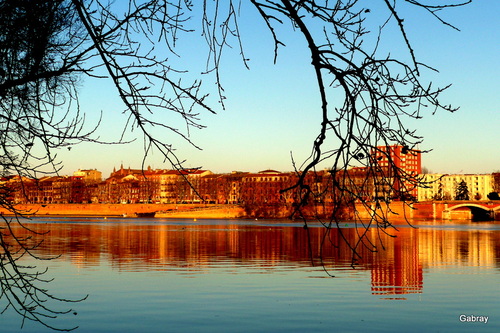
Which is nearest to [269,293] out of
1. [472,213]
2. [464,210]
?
[464,210]

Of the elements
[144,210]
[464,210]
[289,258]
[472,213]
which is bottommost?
[472,213]

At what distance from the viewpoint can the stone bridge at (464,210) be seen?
7775 cm

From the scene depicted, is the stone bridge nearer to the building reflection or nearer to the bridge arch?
the bridge arch

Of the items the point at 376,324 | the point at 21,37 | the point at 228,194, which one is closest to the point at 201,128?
the point at 21,37

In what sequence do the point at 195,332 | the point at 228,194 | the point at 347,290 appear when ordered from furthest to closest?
1. the point at 228,194
2. the point at 347,290
3. the point at 195,332

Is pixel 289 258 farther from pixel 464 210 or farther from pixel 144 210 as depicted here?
pixel 144 210

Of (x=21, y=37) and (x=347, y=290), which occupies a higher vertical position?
(x=21, y=37)

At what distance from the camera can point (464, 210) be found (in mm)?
88438

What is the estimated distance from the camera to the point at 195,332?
11.0 m

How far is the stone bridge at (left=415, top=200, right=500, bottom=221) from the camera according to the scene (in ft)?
255

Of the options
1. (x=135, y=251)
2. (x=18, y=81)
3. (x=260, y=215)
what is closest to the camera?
(x=18, y=81)

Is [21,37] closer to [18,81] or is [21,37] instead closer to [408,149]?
[18,81]

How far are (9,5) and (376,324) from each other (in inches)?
360

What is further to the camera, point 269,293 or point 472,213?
point 472,213
